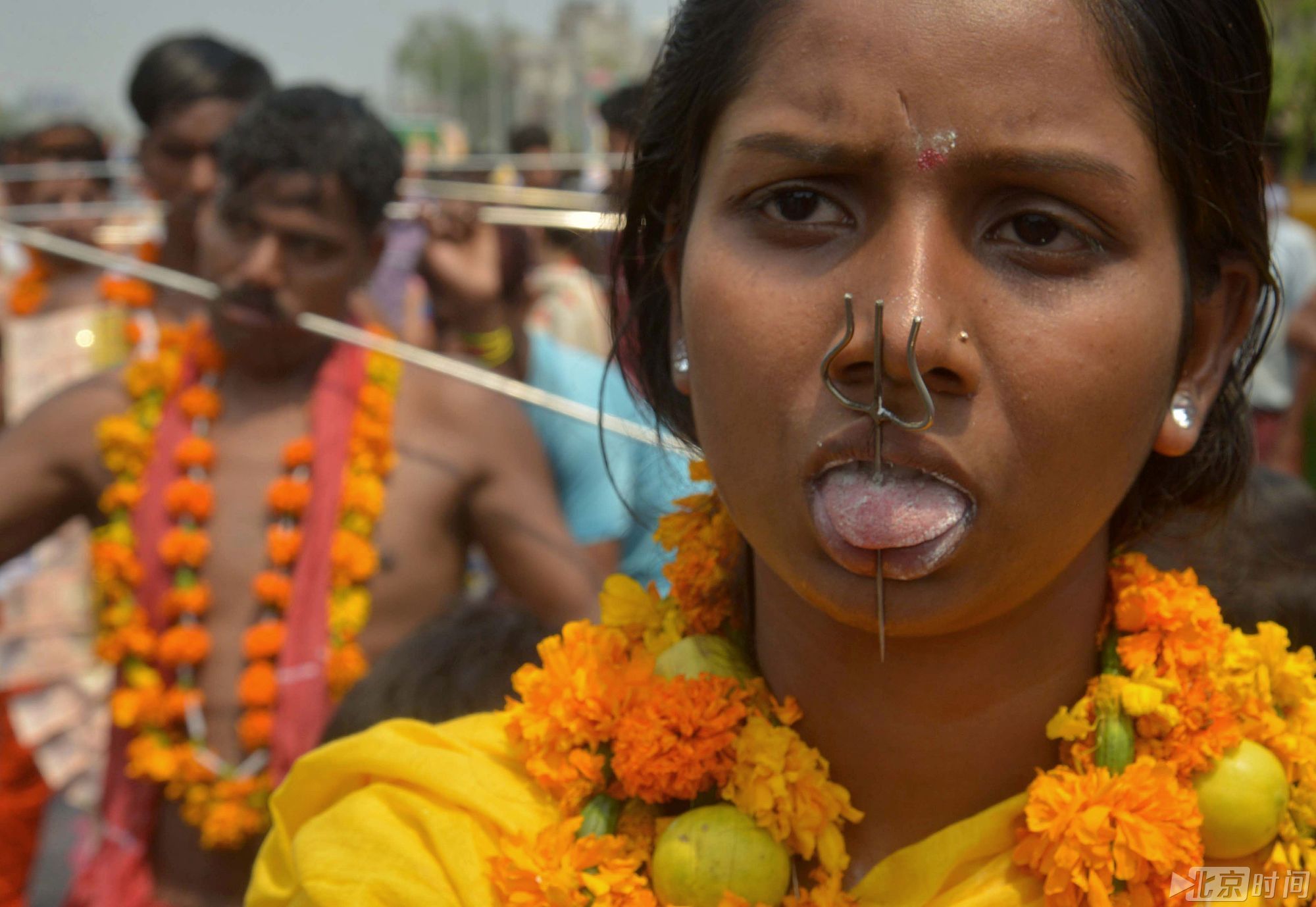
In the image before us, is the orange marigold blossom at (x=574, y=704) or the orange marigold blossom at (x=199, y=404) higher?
the orange marigold blossom at (x=574, y=704)

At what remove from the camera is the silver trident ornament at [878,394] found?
134 centimetres

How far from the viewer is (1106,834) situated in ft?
4.98

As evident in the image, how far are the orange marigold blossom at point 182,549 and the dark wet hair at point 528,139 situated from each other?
6393 millimetres

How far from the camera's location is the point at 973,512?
140 cm

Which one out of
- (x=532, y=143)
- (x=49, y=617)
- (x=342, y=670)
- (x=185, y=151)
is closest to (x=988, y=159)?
(x=342, y=670)

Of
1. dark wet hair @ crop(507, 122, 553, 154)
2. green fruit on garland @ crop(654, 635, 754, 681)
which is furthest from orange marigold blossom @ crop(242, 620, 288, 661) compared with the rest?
dark wet hair @ crop(507, 122, 553, 154)

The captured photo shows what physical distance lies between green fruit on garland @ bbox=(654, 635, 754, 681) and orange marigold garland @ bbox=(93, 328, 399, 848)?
5.53ft

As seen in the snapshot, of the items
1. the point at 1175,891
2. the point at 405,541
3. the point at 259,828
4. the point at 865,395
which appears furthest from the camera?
the point at 405,541

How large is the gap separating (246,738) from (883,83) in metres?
2.41

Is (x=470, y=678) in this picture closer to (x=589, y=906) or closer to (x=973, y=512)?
(x=589, y=906)

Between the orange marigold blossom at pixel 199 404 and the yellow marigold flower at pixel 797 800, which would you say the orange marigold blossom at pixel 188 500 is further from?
the yellow marigold flower at pixel 797 800

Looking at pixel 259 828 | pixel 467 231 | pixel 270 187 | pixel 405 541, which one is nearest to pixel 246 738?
pixel 259 828

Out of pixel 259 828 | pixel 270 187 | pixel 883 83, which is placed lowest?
pixel 259 828

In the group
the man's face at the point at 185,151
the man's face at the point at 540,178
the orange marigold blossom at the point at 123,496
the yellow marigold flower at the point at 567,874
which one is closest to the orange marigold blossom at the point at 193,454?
the orange marigold blossom at the point at 123,496
